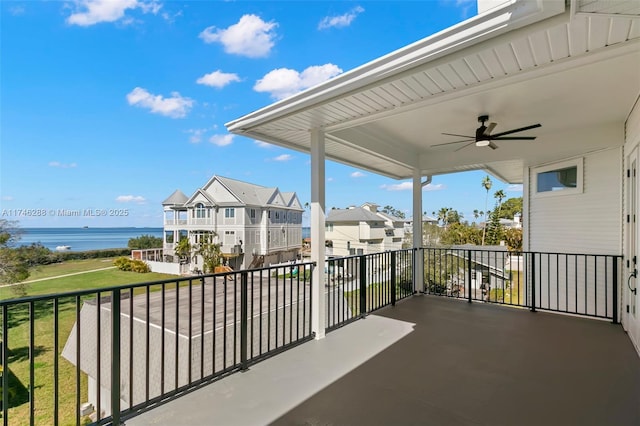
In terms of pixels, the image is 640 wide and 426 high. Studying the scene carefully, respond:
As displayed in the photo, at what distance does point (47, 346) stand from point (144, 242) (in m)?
12.0

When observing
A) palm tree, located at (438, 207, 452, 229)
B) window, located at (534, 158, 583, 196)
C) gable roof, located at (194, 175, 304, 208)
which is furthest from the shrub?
palm tree, located at (438, 207, 452, 229)

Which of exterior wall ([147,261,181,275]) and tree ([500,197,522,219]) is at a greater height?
tree ([500,197,522,219])

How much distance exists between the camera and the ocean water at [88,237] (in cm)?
1619

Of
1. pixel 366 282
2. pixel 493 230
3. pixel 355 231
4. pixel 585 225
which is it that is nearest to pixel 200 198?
pixel 355 231

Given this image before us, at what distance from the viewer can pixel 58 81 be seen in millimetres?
15320

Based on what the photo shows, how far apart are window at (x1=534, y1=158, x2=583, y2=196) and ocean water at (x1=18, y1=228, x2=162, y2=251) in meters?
18.9

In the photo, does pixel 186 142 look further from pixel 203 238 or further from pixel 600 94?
pixel 600 94

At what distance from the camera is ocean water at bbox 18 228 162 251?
16.2 meters

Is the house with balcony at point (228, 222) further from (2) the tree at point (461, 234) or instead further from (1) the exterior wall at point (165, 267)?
(2) the tree at point (461, 234)

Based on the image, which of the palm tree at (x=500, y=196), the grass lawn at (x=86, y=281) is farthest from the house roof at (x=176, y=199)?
the palm tree at (x=500, y=196)

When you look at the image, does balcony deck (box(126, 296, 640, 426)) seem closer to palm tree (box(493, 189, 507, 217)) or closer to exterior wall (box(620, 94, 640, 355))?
exterior wall (box(620, 94, 640, 355))

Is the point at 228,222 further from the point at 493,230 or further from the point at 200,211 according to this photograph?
the point at 493,230

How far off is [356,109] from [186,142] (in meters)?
29.8

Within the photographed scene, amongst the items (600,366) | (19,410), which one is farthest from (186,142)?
(600,366)
